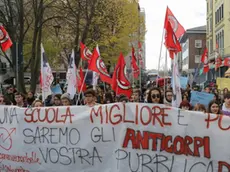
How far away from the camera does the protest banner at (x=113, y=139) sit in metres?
4.08

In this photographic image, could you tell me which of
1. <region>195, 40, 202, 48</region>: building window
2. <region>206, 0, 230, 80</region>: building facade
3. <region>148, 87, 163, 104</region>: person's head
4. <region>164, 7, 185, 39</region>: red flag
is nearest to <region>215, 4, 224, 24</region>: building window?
<region>206, 0, 230, 80</region>: building facade

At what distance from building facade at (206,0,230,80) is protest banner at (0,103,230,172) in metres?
27.3

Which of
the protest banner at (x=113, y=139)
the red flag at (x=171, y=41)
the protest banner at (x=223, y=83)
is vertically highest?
the red flag at (x=171, y=41)

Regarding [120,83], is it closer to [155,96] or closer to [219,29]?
[155,96]

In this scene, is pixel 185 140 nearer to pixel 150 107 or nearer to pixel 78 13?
pixel 150 107

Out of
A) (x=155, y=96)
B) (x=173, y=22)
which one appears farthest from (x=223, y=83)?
(x=155, y=96)

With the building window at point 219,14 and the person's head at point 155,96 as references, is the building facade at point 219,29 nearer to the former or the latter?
the building window at point 219,14

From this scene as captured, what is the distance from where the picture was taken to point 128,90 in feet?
28.2

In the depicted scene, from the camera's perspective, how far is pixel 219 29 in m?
40.7

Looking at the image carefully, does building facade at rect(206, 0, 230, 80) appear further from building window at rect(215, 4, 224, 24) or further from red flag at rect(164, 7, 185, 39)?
red flag at rect(164, 7, 185, 39)

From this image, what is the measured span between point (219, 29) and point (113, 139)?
127ft

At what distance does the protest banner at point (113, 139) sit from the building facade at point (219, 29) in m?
27.3

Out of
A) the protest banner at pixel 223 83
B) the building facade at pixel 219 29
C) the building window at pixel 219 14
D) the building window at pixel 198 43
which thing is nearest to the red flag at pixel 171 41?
the protest banner at pixel 223 83

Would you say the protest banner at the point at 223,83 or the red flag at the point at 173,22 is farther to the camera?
the protest banner at the point at 223,83
